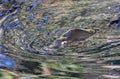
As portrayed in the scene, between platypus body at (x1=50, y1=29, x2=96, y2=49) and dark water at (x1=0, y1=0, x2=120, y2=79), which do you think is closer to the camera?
dark water at (x1=0, y1=0, x2=120, y2=79)

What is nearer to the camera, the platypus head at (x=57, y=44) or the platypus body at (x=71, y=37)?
the platypus head at (x=57, y=44)

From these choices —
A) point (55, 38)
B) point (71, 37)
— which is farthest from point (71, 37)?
point (55, 38)

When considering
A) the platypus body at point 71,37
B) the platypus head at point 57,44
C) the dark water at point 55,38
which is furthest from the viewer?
the platypus body at point 71,37

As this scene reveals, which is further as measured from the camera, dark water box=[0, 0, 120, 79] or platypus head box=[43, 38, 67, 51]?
platypus head box=[43, 38, 67, 51]

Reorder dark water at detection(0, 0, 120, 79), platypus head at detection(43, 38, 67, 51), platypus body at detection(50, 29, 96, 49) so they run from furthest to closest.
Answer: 1. platypus body at detection(50, 29, 96, 49)
2. platypus head at detection(43, 38, 67, 51)
3. dark water at detection(0, 0, 120, 79)

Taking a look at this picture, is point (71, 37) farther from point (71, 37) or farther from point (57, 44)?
point (57, 44)

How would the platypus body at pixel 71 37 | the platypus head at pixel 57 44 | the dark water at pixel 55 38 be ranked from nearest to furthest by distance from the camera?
the dark water at pixel 55 38, the platypus head at pixel 57 44, the platypus body at pixel 71 37

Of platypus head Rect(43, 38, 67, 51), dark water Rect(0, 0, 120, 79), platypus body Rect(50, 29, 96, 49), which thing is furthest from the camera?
platypus body Rect(50, 29, 96, 49)
